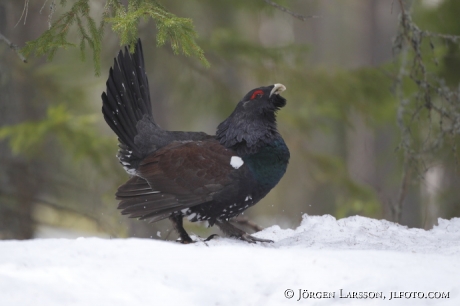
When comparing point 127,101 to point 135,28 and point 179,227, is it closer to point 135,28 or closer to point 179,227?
point 179,227

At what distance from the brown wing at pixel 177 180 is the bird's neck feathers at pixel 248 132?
0.12m

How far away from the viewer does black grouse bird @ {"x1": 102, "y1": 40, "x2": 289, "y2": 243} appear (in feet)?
16.7

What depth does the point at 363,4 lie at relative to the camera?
61.9 ft

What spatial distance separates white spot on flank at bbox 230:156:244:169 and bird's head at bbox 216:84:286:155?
14 cm

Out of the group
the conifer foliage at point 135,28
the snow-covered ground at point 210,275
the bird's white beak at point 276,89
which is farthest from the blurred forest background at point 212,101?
the snow-covered ground at point 210,275

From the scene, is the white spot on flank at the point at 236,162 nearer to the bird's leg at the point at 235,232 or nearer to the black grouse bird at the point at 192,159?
the black grouse bird at the point at 192,159

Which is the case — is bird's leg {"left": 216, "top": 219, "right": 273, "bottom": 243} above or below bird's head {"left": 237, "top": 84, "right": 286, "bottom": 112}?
below

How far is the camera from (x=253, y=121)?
5445mm

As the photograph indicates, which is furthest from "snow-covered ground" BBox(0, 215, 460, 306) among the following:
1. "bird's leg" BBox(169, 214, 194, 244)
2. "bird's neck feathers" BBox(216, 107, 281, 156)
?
"bird's neck feathers" BBox(216, 107, 281, 156)

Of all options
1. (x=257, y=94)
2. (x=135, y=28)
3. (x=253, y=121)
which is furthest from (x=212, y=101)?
(x=135, y=28)

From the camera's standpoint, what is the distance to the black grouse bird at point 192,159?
5090 millimetres

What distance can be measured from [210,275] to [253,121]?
7.30ft

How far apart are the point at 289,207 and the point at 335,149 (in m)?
3.26

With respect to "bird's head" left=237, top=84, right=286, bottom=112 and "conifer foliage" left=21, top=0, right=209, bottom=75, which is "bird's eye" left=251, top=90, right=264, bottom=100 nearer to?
"bird's head" left=237, top=84, right=286, bottom=112
